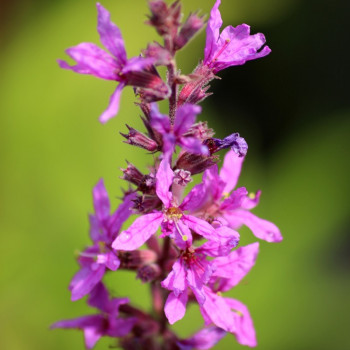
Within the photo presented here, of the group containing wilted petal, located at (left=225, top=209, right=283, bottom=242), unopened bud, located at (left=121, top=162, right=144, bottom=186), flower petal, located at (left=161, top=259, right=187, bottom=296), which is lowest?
flower petal, located at (left=161, top=259, right=187, bottom=296)

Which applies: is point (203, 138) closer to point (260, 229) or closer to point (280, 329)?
point (260, 229)

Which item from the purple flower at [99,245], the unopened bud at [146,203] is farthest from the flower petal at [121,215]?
the unopened bud at [146,203]

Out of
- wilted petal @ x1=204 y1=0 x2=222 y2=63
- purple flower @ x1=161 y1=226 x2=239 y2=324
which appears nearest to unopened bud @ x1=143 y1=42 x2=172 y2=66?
wilted petal @ x1=204 y1=0 x2=222 y2=63

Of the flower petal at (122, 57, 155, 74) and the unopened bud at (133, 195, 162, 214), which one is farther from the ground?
the flower petal at (122, 57, 155, 74)

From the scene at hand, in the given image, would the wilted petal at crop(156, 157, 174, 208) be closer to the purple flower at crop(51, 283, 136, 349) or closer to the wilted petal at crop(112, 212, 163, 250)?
the wilted petal at crop(112, 212, 163, 250)

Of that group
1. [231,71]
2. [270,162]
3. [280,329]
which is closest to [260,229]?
[280,329]

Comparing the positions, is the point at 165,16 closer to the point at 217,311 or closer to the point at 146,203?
the point at 146,203
